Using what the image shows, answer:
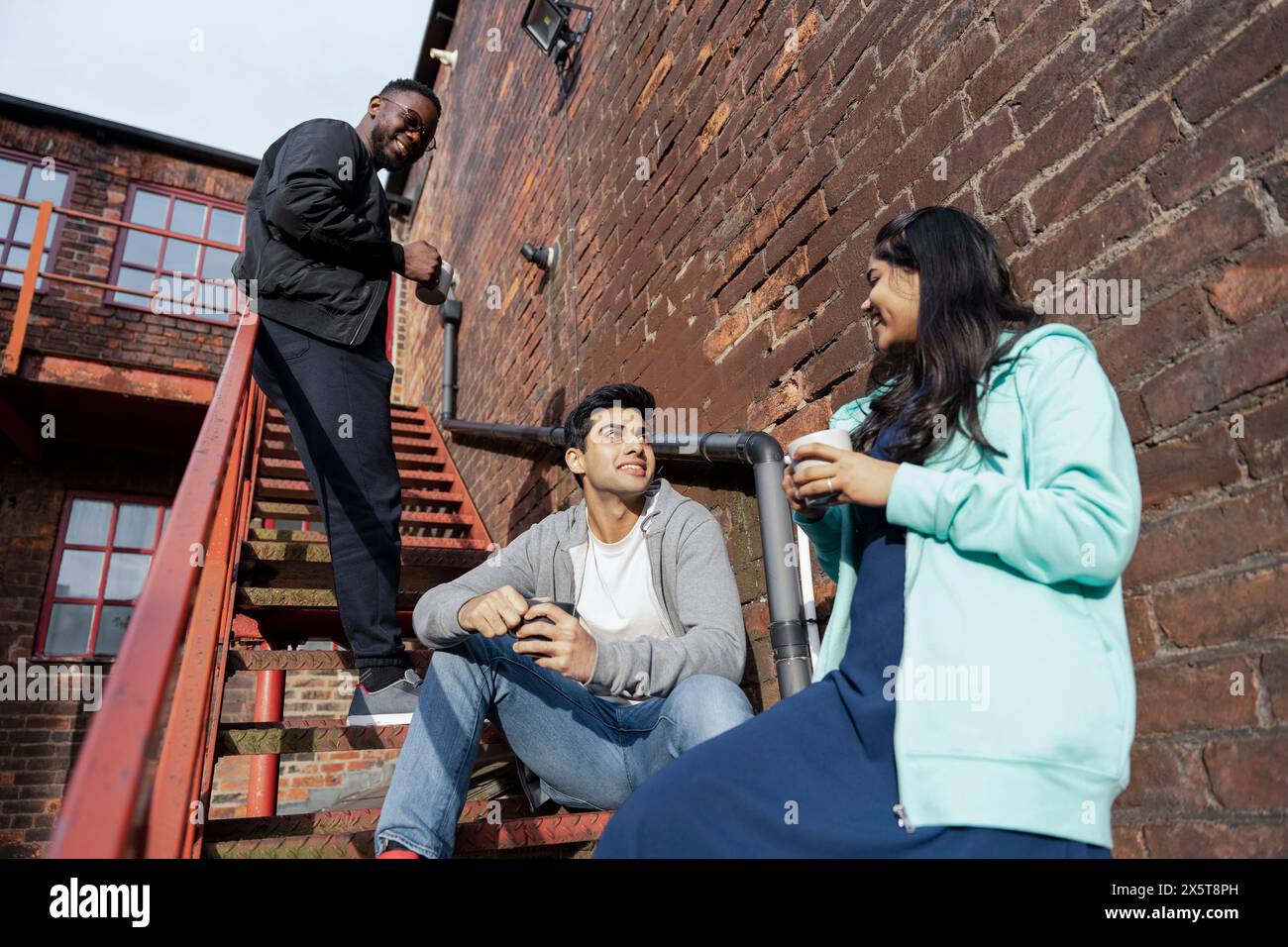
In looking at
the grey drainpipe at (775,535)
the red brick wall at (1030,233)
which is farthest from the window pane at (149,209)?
the grey drainpipe at (775,535)

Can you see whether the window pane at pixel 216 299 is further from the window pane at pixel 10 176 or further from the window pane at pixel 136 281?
the window pane at pixel 10 176

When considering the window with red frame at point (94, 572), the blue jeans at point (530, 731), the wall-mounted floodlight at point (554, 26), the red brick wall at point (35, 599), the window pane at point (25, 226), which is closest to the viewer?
the blue jeans at point (530, 731)

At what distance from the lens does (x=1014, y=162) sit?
1.68 meters

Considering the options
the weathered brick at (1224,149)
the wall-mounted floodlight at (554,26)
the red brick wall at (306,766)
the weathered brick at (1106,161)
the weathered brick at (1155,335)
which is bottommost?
the red brick wall at (306,766)

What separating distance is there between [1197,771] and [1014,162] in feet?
3.87

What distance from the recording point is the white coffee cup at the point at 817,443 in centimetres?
126

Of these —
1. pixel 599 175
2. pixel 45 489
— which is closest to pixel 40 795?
pixel 45 489

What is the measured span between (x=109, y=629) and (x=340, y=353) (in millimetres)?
6093

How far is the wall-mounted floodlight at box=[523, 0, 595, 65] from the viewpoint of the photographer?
4.17m

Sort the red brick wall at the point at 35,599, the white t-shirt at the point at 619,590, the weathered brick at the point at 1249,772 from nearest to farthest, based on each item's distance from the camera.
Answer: the weathered brick at the point at 1249,772
the white t-shirt at the point at 619,590
the red brick wall at the point at 35,599
